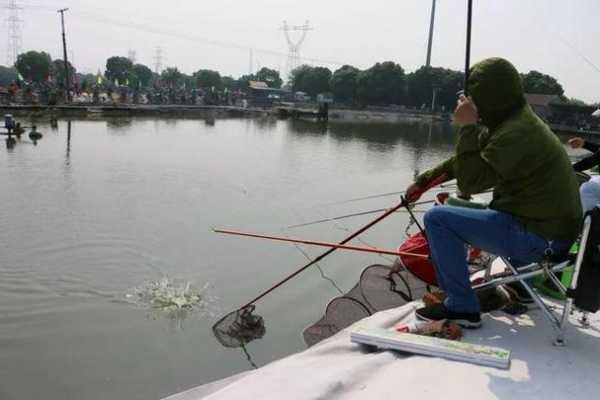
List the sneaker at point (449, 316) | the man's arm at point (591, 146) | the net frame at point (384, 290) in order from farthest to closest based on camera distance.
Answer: the net frame at point (384, 290) → the man's arm at point (591, 146) → the sneaker at point (449, 316)

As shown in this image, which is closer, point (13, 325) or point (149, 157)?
point (13, 325)

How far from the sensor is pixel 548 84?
89500 millimetres

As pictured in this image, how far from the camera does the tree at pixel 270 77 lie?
143m

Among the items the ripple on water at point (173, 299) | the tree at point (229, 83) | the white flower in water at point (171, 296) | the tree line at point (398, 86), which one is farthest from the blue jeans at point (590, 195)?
the tree at point (229, 83)

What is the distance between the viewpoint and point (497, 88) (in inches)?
132

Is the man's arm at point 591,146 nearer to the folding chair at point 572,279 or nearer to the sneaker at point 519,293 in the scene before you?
the sneaker at point 519,293

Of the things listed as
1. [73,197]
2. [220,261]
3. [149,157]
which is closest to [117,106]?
[149,157]

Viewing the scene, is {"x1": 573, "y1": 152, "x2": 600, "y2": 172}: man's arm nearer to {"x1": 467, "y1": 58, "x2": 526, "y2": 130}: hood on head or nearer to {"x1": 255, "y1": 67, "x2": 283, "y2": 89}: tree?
{"x1": 467, "y1": 58, "x2": 526, "y2": 130}: hood on head

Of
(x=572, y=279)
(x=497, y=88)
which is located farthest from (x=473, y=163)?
(x=572, y=279)

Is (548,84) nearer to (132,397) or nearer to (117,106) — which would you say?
(117,106)

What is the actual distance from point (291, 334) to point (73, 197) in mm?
9097

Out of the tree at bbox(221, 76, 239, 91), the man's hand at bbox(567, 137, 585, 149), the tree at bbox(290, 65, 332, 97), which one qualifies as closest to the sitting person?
the man's hand at bbox(567, 137, 585, 149)

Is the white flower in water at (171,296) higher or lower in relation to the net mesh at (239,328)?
lower

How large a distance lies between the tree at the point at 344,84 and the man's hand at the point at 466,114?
105441mm
